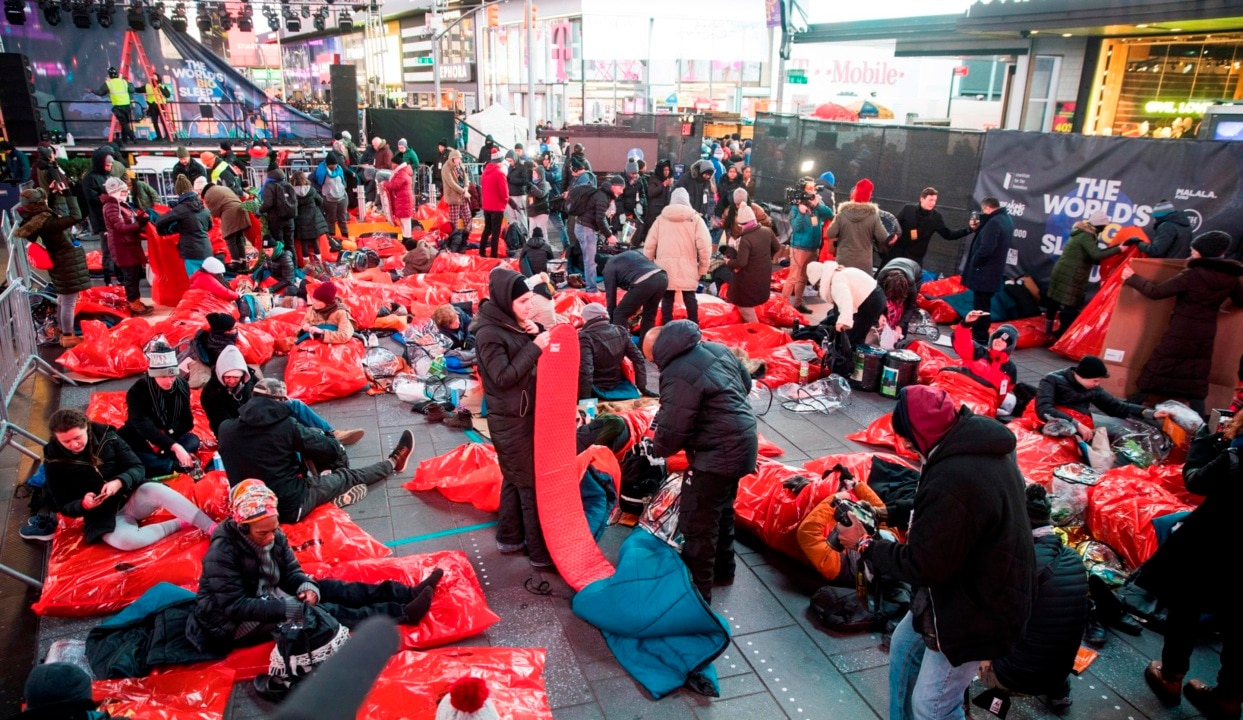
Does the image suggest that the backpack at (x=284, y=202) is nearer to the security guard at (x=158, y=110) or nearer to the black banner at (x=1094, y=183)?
the black banner at (x=1094, y=183)

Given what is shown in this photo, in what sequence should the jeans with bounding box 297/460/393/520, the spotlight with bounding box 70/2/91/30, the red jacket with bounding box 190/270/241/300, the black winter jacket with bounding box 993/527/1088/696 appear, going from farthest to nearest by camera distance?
the spotlight with bounding box 70/2/91/30
the red jacket with bounding box 190/270/241/300
the jeans with bounding box 297/460/393/520
the black winter jacket with bounding box 993/527/1088/696

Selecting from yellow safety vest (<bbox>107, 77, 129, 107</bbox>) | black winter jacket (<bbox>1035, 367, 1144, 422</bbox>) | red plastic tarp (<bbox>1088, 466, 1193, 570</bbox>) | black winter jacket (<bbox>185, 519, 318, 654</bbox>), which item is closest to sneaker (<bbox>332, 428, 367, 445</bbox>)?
black winter jacket (<bbox>185, 519, 318, 654</bbox>)

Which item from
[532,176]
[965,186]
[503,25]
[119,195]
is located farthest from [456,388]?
[503,25]

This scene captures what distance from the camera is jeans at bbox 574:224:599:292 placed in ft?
37.0

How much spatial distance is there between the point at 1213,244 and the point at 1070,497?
326 centimetres

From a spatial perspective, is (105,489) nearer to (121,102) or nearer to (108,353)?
(108,353)

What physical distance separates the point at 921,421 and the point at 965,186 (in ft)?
34.1

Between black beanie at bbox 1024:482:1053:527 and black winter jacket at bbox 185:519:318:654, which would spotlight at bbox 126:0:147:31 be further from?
black beanie at bbox 1024:482:1053:527

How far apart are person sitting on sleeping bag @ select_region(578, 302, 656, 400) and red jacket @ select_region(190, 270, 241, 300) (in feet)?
15.5

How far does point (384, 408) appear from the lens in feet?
24.9

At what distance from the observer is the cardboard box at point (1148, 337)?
709 centimetres

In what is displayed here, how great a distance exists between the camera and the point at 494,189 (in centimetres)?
1256

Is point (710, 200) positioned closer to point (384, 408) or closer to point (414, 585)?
point (384, 408)

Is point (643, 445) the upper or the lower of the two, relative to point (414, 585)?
upper
